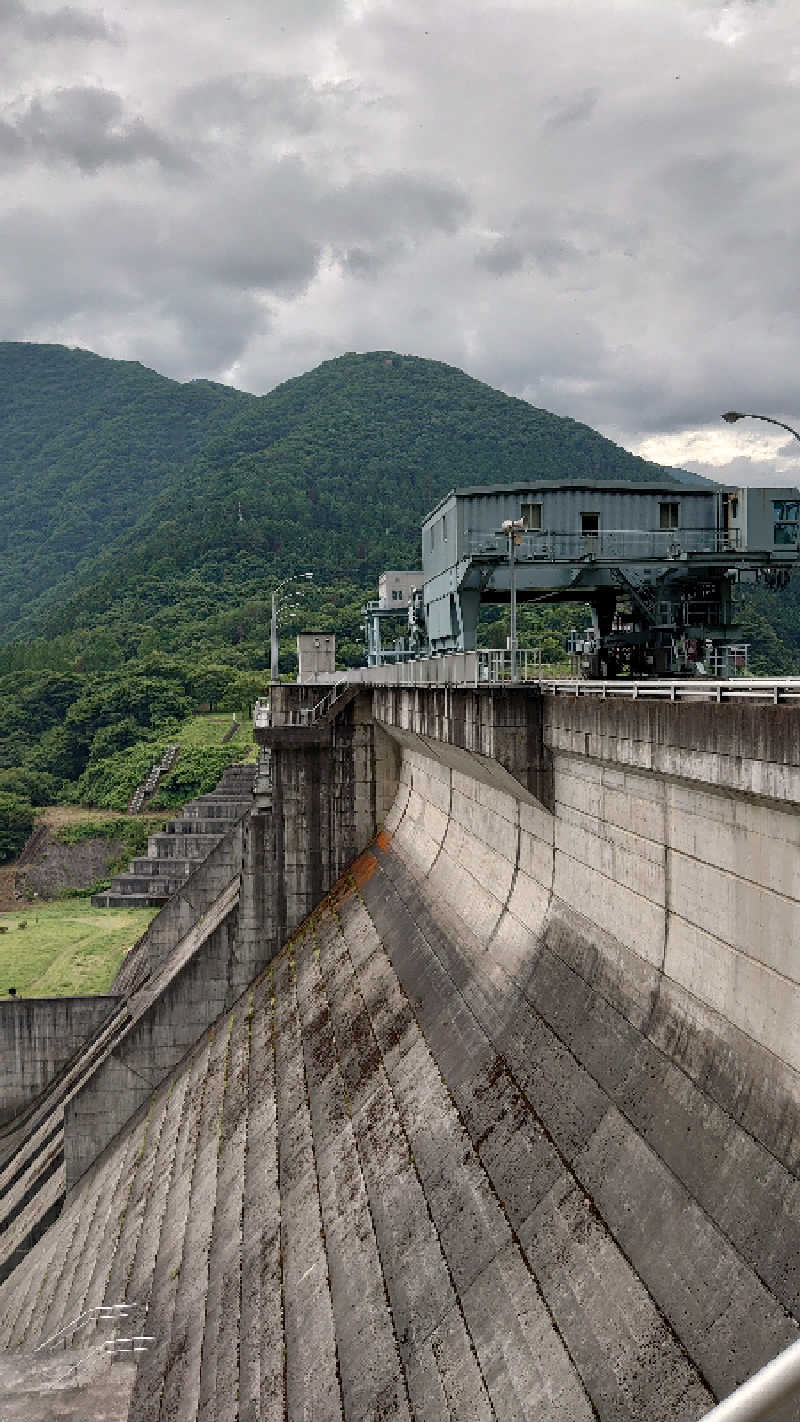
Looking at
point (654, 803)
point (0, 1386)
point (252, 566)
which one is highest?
point (252, 566)

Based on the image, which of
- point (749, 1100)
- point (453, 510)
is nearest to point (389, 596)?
point (453, 510)

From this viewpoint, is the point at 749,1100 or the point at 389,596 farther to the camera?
the point at 389,596

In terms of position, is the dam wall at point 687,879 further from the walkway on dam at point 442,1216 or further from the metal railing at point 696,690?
the walkway on dam at point 442,1216

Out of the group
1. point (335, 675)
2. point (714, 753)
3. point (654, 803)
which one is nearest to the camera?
point (714, 753)

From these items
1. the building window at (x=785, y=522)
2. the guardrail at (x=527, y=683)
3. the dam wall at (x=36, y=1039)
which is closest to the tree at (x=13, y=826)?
the dam wall at (x=36, y=1039)

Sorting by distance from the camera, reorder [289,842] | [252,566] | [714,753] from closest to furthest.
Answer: [714,753] → [289,842] → [252,566]

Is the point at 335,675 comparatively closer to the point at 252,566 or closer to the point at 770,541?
the point at 770,541

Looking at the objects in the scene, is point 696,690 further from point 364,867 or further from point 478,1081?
point 364,867
